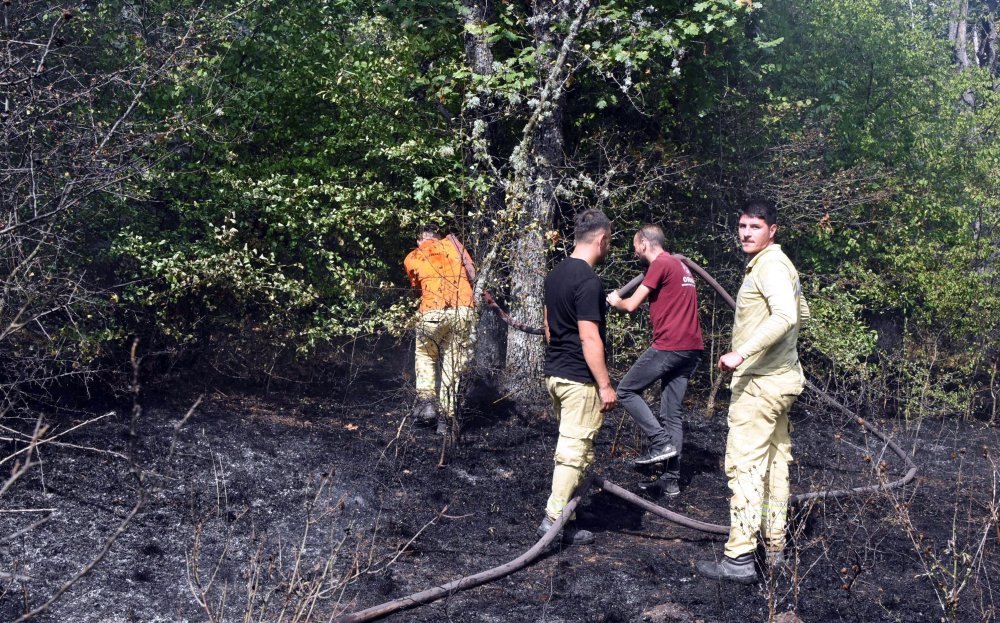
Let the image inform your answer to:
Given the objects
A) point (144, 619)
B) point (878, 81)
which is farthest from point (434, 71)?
point (878, 81)

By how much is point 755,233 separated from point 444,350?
3116mm

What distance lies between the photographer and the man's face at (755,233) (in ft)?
15.6

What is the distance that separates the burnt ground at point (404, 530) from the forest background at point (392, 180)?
89 centimetres

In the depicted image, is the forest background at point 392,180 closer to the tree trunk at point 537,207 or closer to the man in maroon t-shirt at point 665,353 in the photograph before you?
the tree trunk at point 537,207

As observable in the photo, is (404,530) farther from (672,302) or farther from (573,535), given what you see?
(672,302)

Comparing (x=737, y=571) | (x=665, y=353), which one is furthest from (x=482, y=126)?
(x=737, y=571)

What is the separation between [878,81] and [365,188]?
27.8ft

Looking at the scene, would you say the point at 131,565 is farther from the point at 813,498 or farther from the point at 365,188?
the point at 365,188

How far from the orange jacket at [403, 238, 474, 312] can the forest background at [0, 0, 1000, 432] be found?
24cm

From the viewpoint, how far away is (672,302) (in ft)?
21.1

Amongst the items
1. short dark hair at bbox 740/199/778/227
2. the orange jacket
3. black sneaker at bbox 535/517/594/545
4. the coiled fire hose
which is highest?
short dark hair at bbox 740/199/778/227

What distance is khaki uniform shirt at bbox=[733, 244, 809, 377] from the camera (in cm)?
452

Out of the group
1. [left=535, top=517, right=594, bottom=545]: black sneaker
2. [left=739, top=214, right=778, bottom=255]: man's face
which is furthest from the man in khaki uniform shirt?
[left=535, top=517, right=594, bottom=545]: black sneaker

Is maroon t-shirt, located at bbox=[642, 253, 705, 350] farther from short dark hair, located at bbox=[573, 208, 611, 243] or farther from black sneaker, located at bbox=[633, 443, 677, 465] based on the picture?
short dark hair, located at bbox=[573, 208, 611, 243]
